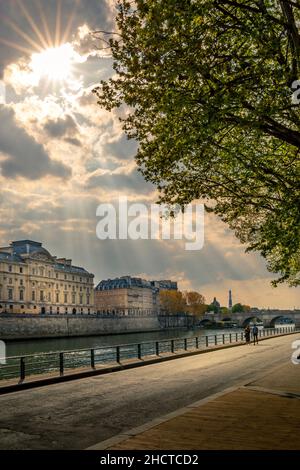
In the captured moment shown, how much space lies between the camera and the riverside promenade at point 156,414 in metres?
8.01

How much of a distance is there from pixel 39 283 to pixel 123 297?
54471 millimetres

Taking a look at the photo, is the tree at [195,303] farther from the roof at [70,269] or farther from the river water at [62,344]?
the river water at [62,344]

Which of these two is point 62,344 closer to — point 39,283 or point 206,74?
point 39,283

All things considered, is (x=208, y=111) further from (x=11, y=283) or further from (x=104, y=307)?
(x=104, y=307)

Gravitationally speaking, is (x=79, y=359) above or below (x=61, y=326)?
above

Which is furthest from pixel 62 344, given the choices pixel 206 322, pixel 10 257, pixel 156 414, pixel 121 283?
pixel 206 322

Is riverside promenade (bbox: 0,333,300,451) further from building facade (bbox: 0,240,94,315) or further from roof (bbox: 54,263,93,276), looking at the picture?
roof (bbox: 54,263,93,276)

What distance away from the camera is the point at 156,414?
11102mm

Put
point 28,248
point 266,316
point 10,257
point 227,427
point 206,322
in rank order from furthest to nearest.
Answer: point 206,322
point 266,316
point 28,248
point 10,257
point 227,427

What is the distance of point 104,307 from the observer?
179125 mm

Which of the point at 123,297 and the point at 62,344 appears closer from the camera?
the point at 62,344

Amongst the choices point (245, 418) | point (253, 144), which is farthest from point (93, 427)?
point (253, 144)

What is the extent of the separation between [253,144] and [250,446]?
12.5m

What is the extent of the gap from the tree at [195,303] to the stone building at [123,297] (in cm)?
1444
